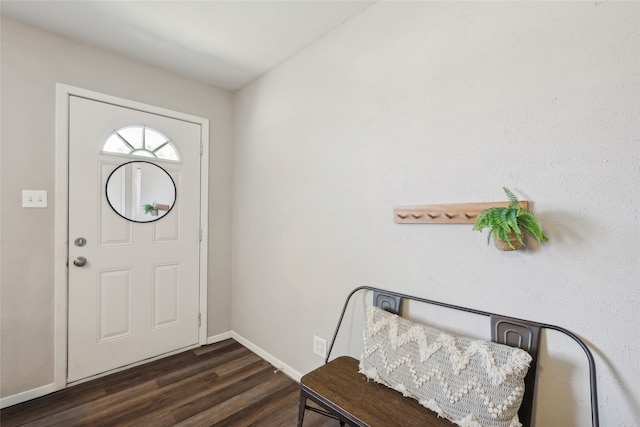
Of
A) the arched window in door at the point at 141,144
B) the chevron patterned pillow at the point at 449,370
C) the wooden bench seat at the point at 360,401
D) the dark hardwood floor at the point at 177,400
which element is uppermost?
the arched window in door at the point at 141,144

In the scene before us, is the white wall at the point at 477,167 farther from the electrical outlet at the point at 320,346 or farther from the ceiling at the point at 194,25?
the ceiling at the point at 194,25

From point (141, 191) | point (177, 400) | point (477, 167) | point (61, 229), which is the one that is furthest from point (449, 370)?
point (61, 229)

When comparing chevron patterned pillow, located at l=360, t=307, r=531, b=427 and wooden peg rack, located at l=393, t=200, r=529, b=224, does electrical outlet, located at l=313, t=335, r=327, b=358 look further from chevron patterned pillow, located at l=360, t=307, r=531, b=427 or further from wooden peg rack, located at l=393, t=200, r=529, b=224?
wooden peg rack, located at l=393, t=200, r=529, b=224

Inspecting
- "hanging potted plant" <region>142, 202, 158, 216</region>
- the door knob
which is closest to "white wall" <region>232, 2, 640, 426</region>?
"hanging potted plant" <region>142, 202, 158, 216</region>

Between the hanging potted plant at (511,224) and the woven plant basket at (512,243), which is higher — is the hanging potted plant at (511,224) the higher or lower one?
the higher one

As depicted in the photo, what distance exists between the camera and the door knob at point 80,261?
2016 millimetres

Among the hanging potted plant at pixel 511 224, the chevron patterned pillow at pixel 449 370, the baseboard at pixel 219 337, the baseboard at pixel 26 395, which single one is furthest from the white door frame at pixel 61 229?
the hanging potted plant at pixel 511 224

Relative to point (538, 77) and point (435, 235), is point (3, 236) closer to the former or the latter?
point (435, 235)

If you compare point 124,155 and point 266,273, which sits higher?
point 124,155

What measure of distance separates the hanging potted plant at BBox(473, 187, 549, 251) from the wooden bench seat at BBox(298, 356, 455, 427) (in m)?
0.74

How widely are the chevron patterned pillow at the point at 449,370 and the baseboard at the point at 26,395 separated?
84.5 inches

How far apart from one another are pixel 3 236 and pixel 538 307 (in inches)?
116

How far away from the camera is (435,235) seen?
139 cm

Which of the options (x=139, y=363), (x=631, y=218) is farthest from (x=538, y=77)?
(x=139, y=363)
